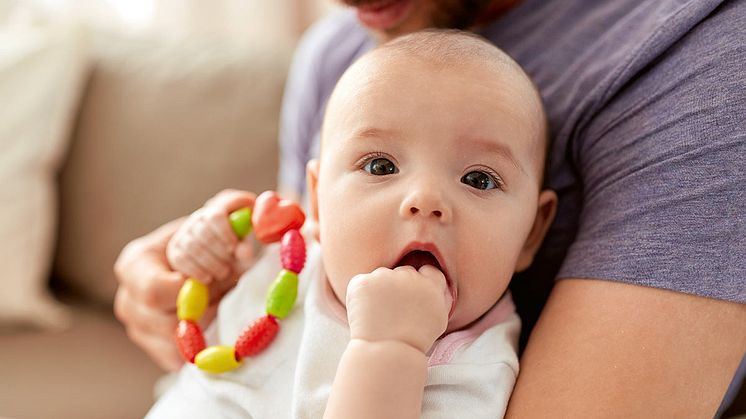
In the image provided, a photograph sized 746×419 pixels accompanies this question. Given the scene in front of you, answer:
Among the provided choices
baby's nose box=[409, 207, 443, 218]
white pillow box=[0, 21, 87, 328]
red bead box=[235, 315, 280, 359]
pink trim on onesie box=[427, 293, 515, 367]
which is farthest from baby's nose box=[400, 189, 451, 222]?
white pillow box=[0, 21, 87, 328]

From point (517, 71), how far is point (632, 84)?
0.15 m

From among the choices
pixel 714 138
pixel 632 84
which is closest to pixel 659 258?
pixel 714 138

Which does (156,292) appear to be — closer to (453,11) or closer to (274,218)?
(274,218)

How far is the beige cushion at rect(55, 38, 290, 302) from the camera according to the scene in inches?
70.2

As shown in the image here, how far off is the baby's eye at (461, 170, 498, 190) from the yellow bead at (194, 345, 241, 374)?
0.37m

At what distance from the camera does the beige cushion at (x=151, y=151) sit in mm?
1782

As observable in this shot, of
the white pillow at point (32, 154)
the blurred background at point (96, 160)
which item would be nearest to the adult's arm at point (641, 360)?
the blurred background at point (96, 160)

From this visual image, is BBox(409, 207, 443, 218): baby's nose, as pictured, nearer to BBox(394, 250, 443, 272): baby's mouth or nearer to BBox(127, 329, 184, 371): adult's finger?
BBox(394, 250, 443, 272): baby's mouth

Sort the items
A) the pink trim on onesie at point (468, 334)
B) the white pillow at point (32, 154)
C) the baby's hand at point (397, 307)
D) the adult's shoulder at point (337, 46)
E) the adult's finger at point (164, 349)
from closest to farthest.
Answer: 1. the baby's hand at point (397, 307)
2. the pink trim on onesie at point (468, 334)
3. the adult's finger at point (164, 349)
4. the adult's shoulder at point (337, 46)
5. the white pillow at point (32, 154)

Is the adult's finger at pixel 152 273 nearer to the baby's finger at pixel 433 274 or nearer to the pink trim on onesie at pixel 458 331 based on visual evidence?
the pink trim on onesie at pixel 458 331

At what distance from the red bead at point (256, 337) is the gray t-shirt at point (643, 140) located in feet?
1.26

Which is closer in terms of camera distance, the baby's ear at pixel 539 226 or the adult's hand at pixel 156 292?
the baby's ear at pixel 539 226

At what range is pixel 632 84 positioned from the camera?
973mm

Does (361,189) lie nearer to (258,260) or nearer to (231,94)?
(258,260)
